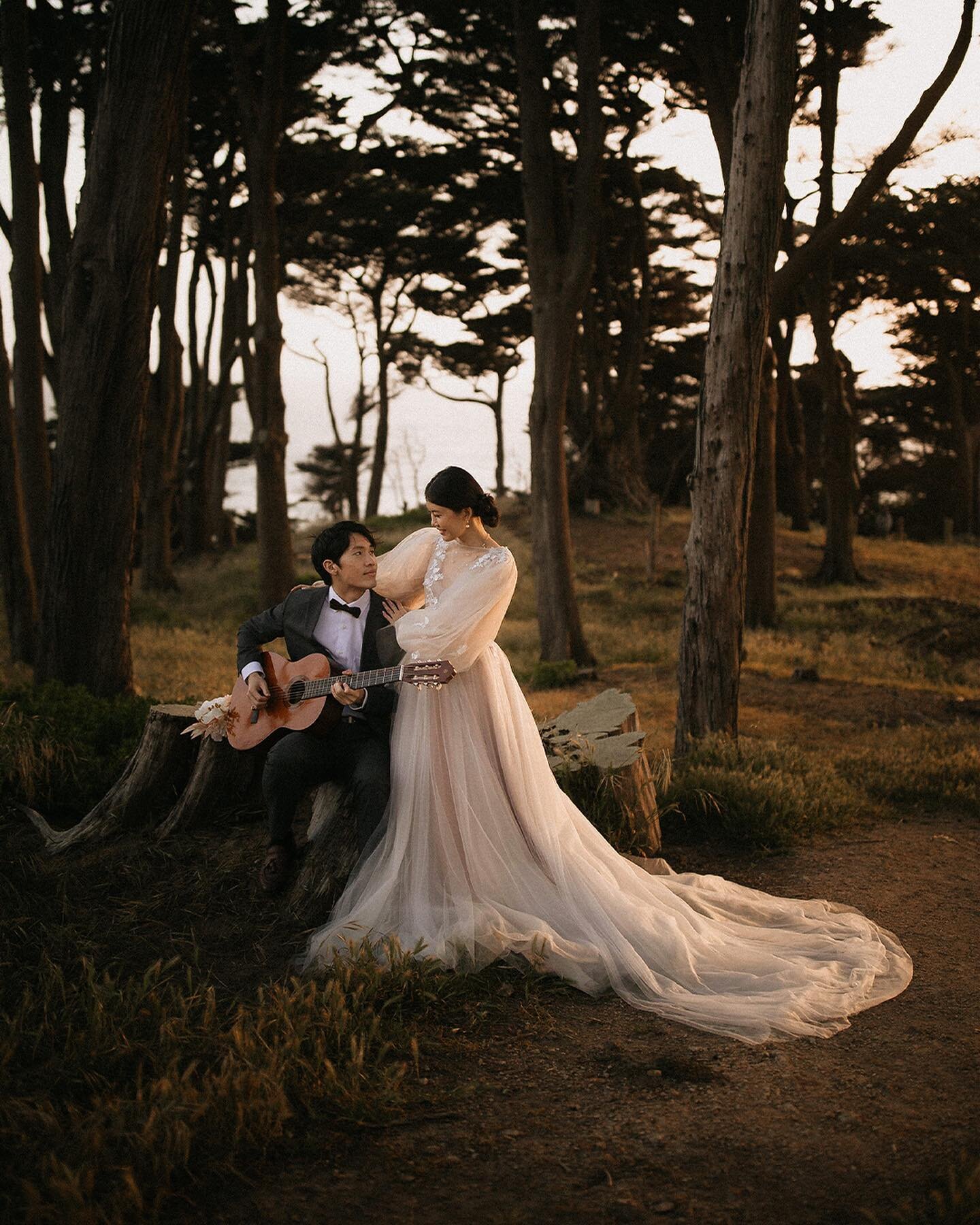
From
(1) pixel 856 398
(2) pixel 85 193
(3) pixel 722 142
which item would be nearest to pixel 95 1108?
(2) pixel 85 193

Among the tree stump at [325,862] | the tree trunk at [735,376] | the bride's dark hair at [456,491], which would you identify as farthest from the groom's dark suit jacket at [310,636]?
the tree trunk at [735,376]

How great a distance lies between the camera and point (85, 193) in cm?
741

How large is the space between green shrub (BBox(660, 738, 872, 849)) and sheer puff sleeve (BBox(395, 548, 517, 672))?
2.31 meters

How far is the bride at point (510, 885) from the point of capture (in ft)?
12.9

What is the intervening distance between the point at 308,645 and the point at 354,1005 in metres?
1.59

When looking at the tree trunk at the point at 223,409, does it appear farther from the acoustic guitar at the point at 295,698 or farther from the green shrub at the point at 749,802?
the acoustic guitar at the point at 295,698

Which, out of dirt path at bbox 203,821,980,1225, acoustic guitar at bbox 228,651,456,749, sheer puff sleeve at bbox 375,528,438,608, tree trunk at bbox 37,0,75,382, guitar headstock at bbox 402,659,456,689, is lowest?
dirt path at bbox 203,821,980,1225

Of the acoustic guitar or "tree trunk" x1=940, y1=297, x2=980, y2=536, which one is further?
"tree trunk" x1=940, y1=297, x2=980, y2=536

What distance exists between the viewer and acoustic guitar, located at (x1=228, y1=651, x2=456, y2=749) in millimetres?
4188

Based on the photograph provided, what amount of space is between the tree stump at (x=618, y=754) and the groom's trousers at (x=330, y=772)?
4.92 feet

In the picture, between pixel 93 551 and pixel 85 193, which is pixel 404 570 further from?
pixel 85 193

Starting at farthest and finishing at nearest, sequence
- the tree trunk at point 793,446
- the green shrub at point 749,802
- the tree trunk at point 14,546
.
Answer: the tree trunk at point 793,446 < the tree trunk at point 14,546 < the green shrub at point 749,802

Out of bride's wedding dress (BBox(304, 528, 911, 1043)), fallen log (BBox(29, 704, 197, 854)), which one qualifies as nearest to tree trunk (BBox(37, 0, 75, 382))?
fallen log (BBox(29, 704, 197, 854))

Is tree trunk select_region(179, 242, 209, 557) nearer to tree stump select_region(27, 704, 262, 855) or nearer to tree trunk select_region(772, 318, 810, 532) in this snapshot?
tree trunk select_region(772, 318, 810, 532)
